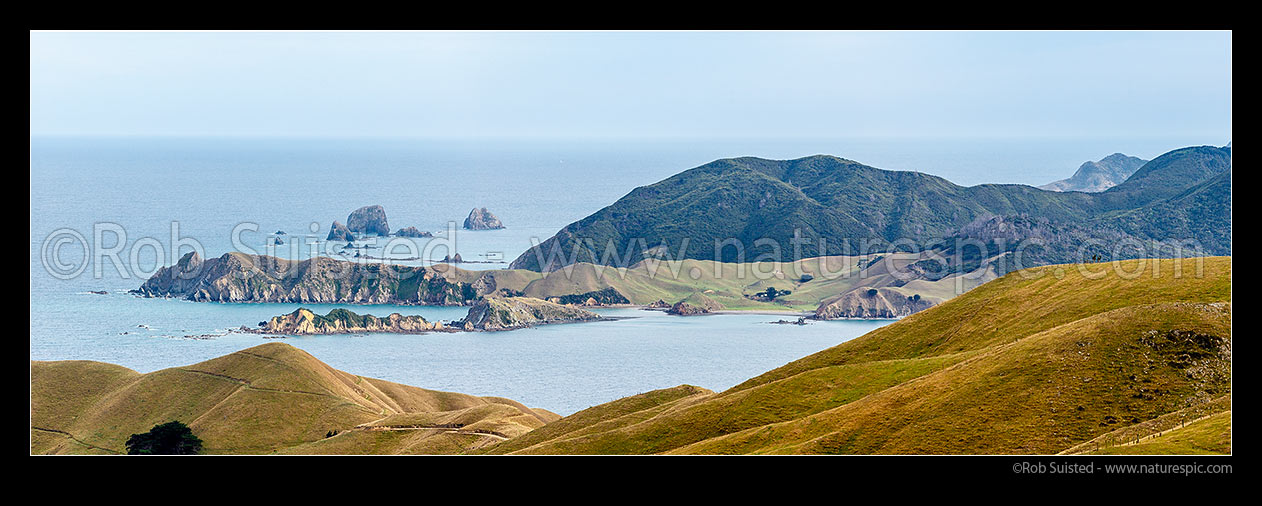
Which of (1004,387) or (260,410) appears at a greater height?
(1004,387)

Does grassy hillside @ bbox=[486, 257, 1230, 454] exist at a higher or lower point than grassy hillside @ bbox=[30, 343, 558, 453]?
higher

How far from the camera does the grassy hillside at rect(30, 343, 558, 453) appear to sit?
9869cm

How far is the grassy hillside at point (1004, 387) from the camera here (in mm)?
48000

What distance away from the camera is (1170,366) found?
1965 inches

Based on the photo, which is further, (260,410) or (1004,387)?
(260,410)

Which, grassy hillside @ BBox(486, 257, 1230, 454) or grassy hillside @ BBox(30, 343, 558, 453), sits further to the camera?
grassy hillside @ BBox(30, 343, 558, 453)

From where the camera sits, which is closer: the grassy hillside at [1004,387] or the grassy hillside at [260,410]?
the grassy hillside at [1004,387]

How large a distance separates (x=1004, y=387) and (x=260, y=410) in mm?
82310

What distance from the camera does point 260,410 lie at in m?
111

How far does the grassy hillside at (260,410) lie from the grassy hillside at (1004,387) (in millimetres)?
20576

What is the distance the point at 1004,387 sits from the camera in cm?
5241

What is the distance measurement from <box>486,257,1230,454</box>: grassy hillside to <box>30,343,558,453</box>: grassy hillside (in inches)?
810
